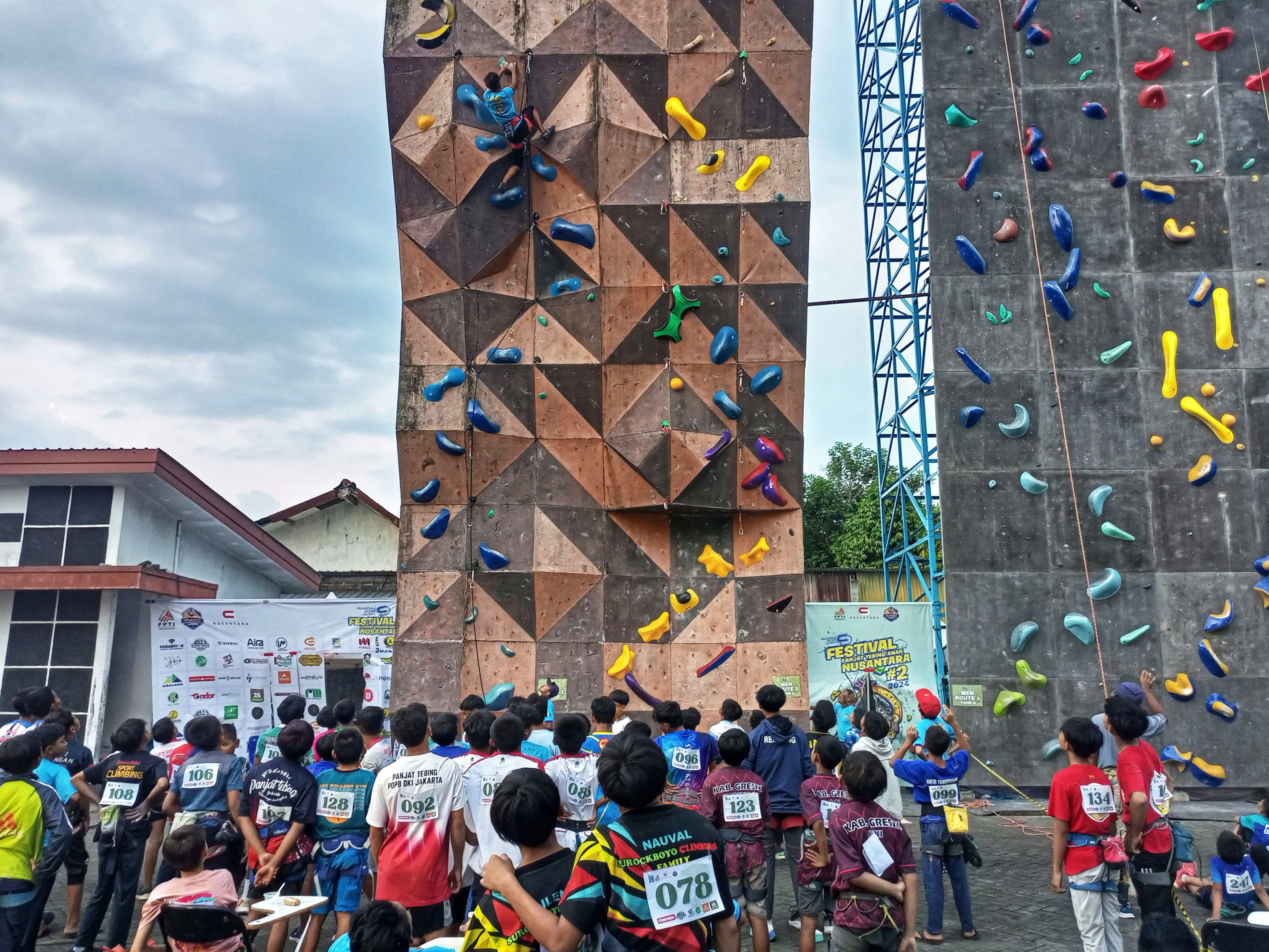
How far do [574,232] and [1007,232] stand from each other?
248 inches

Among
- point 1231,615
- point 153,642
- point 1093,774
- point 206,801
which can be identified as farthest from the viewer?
point 153,642

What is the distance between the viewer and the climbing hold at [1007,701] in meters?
12.2

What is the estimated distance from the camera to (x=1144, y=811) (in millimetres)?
5055

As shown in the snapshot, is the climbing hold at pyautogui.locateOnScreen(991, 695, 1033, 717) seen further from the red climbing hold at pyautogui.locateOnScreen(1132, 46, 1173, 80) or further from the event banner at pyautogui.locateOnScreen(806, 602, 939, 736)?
the red climbing hold at pyautogui.locateOnScreen(1132, 46, 1173, 80)

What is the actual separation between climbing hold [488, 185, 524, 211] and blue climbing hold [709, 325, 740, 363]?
11.0 feet

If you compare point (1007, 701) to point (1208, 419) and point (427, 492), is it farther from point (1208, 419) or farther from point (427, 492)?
point (427, 492)

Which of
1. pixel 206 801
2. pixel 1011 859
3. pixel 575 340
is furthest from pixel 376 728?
pixel 575 340

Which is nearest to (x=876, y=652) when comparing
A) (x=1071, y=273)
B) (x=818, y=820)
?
(x=1071, y=273)

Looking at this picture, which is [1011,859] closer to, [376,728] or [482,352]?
[376,728]

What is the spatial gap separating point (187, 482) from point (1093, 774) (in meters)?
13.1

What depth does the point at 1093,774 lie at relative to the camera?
506 cm

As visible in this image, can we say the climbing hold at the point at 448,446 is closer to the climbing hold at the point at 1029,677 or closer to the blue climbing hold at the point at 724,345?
the blue climbing hold at the point at 724,345

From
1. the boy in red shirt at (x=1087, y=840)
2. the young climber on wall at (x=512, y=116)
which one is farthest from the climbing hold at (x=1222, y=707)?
the young climber on wall at (x=512, y=116)

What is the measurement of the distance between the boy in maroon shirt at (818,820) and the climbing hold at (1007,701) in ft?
24.3
